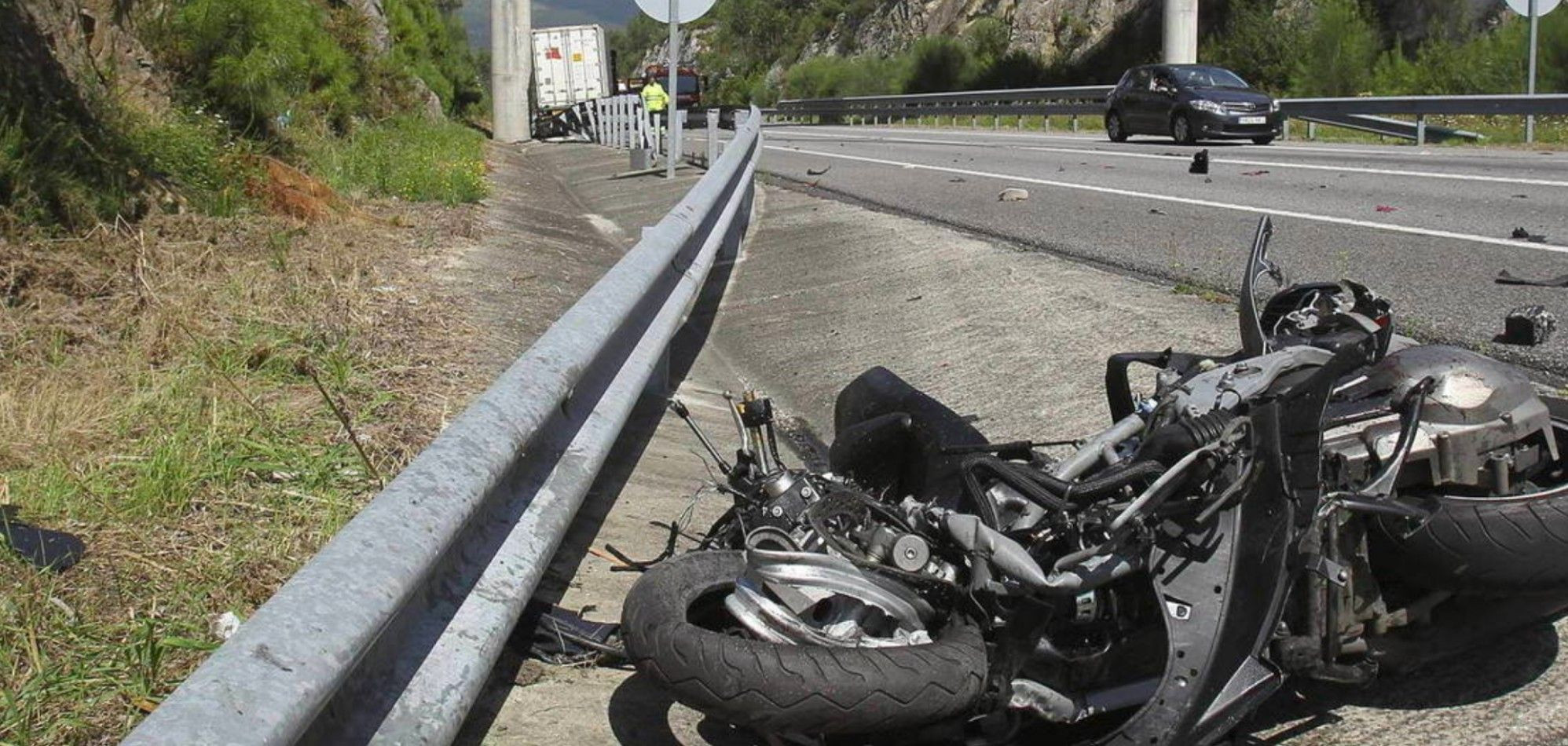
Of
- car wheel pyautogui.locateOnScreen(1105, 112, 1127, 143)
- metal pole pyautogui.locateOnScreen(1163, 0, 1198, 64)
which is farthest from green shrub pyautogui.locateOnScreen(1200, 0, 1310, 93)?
car wheel pyautogui.locateOnScreen(1105, 112, 1127, 143)

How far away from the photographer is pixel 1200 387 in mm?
3494

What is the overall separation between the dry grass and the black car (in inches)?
739

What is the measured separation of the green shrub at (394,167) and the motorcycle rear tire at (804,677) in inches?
386

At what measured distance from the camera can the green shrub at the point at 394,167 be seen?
12.8m

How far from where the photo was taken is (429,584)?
308cm

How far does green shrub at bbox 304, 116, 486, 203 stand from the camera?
12.8m

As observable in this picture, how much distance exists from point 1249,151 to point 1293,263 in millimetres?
13119

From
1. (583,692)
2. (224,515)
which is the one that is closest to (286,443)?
(224,515)

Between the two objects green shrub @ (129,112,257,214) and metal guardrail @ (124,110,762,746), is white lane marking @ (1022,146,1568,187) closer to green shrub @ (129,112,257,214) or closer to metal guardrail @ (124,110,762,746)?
green shrub @ (129,112,257,214)

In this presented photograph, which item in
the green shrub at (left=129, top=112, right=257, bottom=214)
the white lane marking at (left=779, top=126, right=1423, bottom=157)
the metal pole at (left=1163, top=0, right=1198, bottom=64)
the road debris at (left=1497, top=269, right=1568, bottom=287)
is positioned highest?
the metal pole at (left=1163, top=0, right=1198, bottom=64)

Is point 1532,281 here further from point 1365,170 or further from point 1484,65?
point 1484,65

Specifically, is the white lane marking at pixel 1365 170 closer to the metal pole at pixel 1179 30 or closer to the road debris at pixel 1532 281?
the road debris at pixel 1532 281

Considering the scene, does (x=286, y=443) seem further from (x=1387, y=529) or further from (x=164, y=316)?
(x=1387, y=529)

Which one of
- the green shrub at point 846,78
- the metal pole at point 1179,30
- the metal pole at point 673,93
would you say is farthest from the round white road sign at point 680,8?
the green shrub at point 846,78
